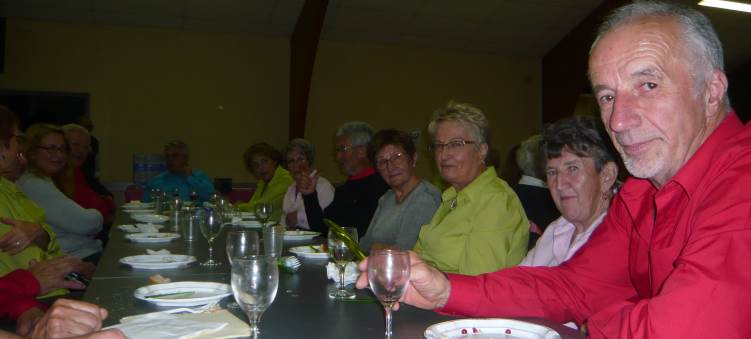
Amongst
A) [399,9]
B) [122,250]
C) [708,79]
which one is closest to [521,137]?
[399,9]

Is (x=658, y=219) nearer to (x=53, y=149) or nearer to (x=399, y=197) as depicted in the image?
(x=399, y=197)

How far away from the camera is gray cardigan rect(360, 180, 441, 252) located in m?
3.03

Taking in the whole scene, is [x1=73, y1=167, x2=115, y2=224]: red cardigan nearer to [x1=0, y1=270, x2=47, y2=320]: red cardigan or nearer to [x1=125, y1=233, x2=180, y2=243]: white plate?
[x1=125, y1=233, x2=180, y2=243]: white plate

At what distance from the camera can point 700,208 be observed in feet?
3.64

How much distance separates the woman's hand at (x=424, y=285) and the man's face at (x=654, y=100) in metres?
0.50

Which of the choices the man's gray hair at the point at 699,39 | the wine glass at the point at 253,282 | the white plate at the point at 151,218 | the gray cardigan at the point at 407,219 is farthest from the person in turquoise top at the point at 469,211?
the white plate at the point at 151,218

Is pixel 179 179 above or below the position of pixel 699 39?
below

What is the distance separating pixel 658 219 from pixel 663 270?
11 cm

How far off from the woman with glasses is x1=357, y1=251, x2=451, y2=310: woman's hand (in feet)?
9.22

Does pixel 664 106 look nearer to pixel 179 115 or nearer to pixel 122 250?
pixel 122 250

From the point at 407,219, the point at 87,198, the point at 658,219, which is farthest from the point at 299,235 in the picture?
the point at 87,198

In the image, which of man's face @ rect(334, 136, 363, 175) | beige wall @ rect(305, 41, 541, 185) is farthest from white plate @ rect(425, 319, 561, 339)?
beige wall @ rect(305, 41, 541, 185)

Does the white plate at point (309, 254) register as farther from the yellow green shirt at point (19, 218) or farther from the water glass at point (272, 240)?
the yellow green shirt at point (19, 218)

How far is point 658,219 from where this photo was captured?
1315mm
